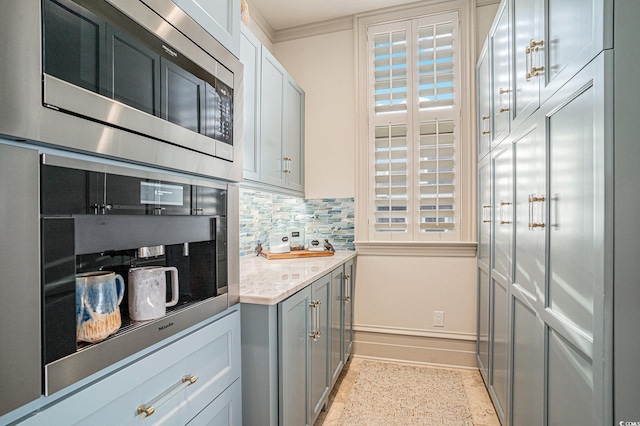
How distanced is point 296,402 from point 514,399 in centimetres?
102

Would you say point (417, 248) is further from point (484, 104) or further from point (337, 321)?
point (484, 104)

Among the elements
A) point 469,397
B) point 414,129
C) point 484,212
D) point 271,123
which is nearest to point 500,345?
point 469,397

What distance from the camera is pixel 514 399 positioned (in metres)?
1.58

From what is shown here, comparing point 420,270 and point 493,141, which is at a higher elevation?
point 493,141

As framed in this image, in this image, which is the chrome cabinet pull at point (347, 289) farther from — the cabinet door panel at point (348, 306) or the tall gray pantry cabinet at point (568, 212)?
the tall gray pantry cabinet at point (568, 212)

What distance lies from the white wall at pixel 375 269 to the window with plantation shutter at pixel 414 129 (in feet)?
0.66

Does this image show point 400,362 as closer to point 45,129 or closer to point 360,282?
point 360,282

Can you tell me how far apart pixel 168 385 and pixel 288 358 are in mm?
600

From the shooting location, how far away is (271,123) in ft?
7.39

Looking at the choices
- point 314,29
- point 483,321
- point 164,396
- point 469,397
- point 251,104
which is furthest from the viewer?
point 314,29

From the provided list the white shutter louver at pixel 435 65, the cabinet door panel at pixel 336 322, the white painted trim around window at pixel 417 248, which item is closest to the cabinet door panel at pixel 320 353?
the cabinet door panel at pixel 336 322

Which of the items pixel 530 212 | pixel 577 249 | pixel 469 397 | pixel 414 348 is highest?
pixel 530 212

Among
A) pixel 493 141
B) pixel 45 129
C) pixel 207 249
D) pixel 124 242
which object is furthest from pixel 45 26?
pixel 493 141

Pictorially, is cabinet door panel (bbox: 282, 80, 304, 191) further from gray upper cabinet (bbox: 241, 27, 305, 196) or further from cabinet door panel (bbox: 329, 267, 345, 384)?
cabinet door panel (bbox: 329, 267, 345, 384)
